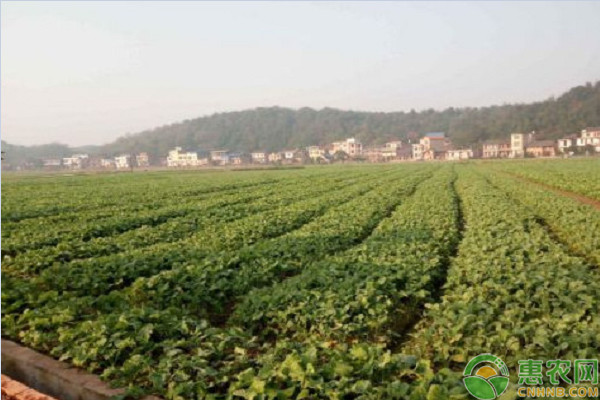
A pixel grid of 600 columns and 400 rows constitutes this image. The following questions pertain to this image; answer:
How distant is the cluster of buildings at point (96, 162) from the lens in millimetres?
169875

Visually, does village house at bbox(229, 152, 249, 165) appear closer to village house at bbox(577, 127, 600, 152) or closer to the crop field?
village house at bbox(577, 127, 600, 152)

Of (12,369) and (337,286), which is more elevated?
(337,286)

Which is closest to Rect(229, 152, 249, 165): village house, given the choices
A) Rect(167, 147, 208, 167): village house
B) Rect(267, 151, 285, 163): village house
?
Rect(267, 151, 285, 163): village house

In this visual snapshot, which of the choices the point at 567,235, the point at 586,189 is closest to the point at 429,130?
the point at 586,189

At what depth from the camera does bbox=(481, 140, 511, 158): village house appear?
420 ft

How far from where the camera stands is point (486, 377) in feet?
15.3

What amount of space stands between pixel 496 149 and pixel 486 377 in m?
136

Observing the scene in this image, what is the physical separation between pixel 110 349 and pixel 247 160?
16530 centimetres

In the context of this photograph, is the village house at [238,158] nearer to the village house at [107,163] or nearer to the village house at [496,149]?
the village house at [107,163]

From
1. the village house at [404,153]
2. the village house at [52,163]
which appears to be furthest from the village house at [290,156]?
the village house at [52,163]

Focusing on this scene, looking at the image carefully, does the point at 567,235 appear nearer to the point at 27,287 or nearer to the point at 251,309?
the point at 251,309

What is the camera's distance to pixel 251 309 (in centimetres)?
755

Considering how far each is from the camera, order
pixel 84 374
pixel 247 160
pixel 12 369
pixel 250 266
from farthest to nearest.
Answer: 1. pixel 247 160
2. pixel 250 266
3. pixel 12 369
4. pixel 84 374

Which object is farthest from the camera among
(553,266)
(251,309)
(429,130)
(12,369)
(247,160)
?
(429,130)
